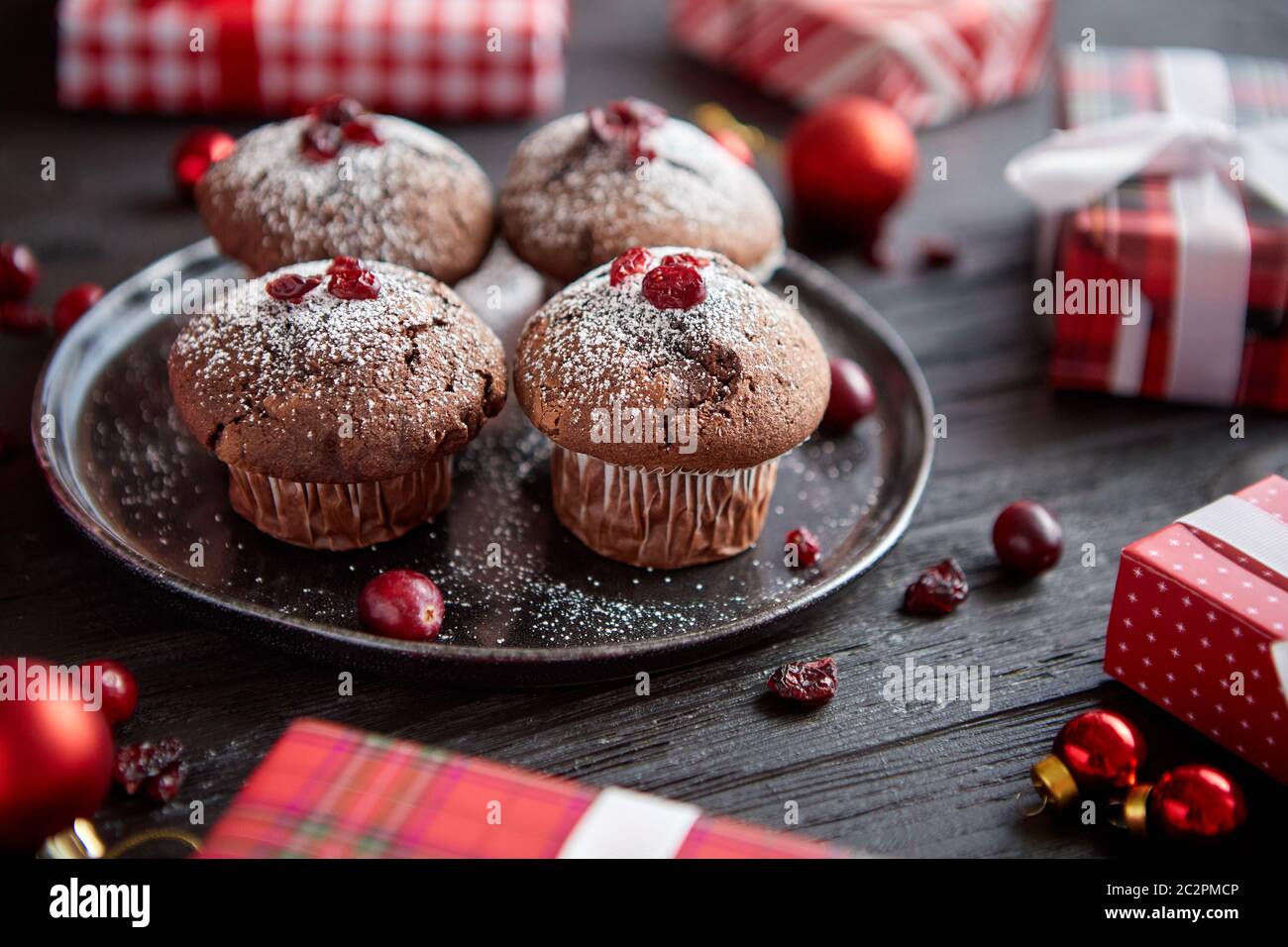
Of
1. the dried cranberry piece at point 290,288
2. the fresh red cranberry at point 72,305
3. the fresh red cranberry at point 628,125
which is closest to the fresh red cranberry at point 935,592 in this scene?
the fresh red cranberry at point 628,125

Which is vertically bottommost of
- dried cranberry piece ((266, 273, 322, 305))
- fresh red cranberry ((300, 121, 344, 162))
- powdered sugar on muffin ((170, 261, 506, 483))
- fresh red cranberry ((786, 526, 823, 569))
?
fresh red cranberry ((786, 526, 823, 569))

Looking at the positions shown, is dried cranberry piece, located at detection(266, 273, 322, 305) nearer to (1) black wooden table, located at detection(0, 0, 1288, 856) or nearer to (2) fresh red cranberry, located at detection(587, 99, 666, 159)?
(1) black wooden table, located at detection(0, 0, 1288, 856)

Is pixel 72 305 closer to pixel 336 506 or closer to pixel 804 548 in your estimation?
pixel 336 506

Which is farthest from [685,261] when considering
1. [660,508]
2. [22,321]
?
[22,321]

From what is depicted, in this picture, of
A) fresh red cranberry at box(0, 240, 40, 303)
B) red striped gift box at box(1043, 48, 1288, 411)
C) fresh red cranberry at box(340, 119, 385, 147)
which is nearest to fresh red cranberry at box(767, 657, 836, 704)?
red striped gift box at box(1043, 48, 1288, 411)

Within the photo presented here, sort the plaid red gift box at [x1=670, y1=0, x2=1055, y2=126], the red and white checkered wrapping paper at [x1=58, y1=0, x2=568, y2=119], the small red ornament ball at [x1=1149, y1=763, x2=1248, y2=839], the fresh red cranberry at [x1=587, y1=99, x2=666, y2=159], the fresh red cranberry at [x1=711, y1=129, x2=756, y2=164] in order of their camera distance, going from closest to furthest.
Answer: the small red ornament ball at [x1=1149, y1=763, x2=1248, y2=839] < the fresh red cranberry at [x1=587, y1=99, x2=666, y2=159] < the fresh red cranberry at [x1=711, y1=129, x2=756, y2=164] < the red and white checkered wrapping paper at [x1=58, y1=0, x2=568, y2=119] < the plaid red gift box at [x1=670, y1=0, x2=1055, y2=126]

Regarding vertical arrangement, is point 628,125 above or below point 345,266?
above
